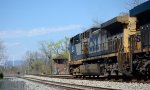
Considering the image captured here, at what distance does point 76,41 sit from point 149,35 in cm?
1335

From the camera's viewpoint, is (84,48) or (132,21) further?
(84,48)

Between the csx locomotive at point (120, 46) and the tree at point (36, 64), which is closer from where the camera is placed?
the csx locomotive at point (120, 46)

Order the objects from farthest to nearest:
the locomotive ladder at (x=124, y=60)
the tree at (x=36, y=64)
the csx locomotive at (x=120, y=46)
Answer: the tree at (x=36, y=64)
the locomotive ladder at (x=124, y=60)
the csx locomotive at (x=120, y=46)

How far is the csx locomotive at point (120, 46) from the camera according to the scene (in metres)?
17.7

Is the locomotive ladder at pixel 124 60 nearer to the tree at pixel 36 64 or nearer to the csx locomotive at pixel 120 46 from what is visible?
the csx locomotive at pixel 120 46

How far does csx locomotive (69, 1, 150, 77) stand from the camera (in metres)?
17.7

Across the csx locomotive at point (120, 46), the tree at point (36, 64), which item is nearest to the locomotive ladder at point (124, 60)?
the csx locomotive at point (120, 46)

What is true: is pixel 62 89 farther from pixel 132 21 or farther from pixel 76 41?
pixel 76 41

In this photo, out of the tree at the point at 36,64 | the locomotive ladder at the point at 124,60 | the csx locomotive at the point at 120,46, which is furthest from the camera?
the tree at the point at 36,64

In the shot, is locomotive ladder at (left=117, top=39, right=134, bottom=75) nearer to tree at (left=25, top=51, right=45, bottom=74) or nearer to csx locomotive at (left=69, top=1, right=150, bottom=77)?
csx locomotive at (left=69, top=1, right=150, bottom=77)

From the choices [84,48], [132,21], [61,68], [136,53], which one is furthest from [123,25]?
[61,68]

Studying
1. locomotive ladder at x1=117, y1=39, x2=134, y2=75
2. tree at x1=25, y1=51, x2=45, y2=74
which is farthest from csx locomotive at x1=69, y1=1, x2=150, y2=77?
tree at x1=25, y1=51, x2=45, y2=74

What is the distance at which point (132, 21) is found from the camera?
19312mm

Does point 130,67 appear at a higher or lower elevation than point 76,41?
lower
